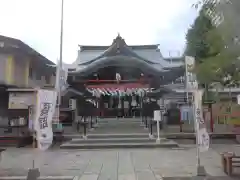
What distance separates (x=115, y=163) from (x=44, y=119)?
3220 mm

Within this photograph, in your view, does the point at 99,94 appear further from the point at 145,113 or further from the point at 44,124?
the point at 44,124

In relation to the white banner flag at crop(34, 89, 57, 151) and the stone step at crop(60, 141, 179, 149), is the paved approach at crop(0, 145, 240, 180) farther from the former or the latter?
the white banner flag at crop(34, 89, 57, 151)

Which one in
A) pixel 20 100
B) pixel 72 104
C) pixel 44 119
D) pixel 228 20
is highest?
pixel 228 20

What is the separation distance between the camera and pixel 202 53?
25281 mm

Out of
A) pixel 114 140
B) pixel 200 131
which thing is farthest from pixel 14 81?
pixel 200 131

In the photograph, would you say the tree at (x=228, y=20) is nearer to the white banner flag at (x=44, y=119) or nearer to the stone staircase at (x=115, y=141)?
the white banner flag at (x=44, y=119)

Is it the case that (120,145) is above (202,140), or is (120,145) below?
below

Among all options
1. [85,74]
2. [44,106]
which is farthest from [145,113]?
[44,106]

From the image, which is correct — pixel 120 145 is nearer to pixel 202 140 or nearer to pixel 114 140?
pixel 114 140

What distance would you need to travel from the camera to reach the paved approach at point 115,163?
30.6 ft

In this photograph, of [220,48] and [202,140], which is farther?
[202,140]

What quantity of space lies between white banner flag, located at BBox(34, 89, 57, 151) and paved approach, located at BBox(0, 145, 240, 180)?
107cm

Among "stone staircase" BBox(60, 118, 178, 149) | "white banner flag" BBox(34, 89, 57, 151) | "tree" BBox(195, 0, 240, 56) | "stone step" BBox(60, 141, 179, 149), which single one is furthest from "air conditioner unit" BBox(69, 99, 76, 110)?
"tree" BBox(195, 0, 240, 56)

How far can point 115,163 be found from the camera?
11.0 m
